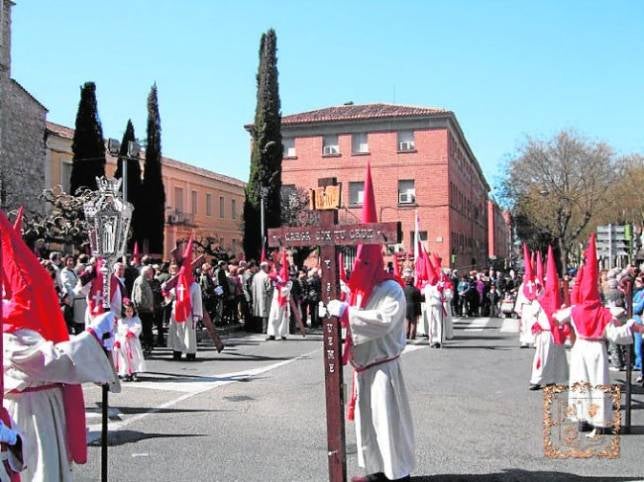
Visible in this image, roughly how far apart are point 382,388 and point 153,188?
105 feet

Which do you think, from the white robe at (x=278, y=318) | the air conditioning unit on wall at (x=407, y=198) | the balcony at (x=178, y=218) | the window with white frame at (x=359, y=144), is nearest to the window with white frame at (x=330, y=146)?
the window with white frame at (x=359, y=144)

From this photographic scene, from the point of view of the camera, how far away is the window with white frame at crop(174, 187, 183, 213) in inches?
1804

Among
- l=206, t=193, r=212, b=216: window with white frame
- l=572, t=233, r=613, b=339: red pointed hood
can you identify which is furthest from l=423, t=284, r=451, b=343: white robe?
l=206, t=193, r=212, b=216: window with white frame

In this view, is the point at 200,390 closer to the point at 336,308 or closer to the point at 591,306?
the point at 591,306

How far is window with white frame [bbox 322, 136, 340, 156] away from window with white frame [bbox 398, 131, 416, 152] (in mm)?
4123

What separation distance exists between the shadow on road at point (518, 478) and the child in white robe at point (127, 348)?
6733 millimetres

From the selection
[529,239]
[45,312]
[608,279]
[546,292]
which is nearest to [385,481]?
[45,312]

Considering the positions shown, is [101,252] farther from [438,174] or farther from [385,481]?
[438,174]

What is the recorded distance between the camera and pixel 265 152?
118ft

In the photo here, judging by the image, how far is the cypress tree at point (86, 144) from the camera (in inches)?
1249

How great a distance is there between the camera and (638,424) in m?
8.73

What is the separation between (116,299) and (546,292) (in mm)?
6473

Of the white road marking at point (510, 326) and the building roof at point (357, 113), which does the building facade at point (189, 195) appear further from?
the white road marking at point (510, 326)
